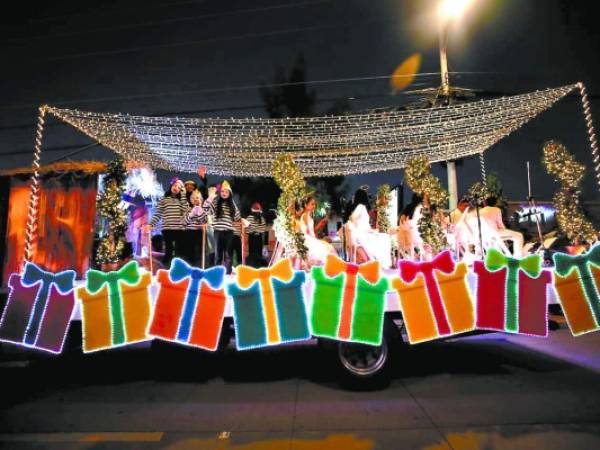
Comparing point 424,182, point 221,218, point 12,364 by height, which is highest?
point 424,182

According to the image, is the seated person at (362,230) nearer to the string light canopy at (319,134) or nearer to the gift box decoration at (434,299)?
the string light canopy at (319,134)

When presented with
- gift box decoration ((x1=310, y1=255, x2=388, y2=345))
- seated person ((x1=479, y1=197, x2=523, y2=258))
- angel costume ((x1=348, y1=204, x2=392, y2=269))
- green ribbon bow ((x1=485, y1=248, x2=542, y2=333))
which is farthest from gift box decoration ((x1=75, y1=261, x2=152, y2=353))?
seated person ((x1=479, y1=197, x2=523, y2=258))

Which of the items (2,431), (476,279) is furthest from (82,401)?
(476,279)

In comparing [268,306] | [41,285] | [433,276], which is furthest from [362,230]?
[41,285]

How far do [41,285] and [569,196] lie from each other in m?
9.01

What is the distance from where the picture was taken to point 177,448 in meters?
3.49

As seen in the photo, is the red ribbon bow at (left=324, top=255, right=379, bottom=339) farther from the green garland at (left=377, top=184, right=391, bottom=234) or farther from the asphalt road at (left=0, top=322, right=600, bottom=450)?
the green garland at (left=377, top=184, right=391, bottom=234)

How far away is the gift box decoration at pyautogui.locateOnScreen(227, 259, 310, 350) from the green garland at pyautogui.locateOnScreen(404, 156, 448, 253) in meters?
3.60

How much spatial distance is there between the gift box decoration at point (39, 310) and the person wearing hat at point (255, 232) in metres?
4.94

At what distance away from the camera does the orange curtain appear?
9070mm

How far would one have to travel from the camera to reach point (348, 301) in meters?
4.77

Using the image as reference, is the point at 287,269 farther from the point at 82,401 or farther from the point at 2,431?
the point at 2,431

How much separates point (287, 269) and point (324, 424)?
179 centimetres

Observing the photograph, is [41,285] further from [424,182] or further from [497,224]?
[497,224]
